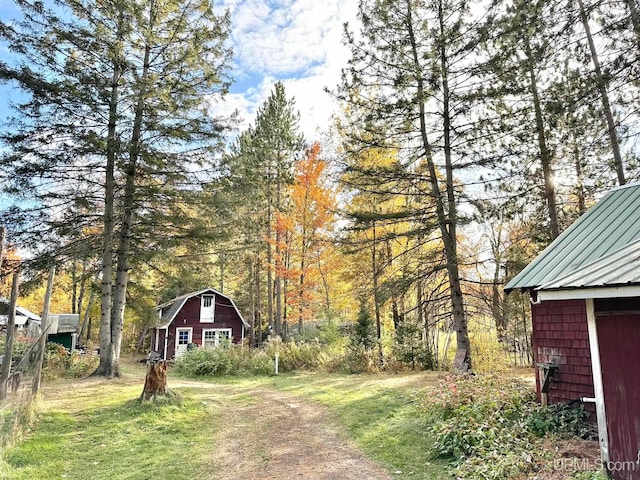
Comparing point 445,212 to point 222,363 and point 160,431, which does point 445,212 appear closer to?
point 160,431

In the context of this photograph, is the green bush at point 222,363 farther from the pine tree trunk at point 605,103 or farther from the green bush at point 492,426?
the pine tree trunk at point 605,103

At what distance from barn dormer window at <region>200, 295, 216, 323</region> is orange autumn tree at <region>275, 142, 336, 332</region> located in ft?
17.9

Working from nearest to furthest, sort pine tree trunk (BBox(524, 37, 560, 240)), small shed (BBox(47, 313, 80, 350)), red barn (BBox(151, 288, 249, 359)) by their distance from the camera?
pine tree trunk (BBox(524, 37, 560, 240)), small shed (BBox(47, 313, 80, 350)), red barn (BBox(151, 288, 249, 359))

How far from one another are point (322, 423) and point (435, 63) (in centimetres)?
956

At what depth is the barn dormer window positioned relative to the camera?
24.0 metres

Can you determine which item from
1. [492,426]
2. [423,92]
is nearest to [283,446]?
[492,426]

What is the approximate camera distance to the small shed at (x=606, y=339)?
388cm

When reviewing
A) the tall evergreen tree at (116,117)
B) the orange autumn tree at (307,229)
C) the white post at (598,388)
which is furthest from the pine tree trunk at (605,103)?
the orange autumn tree at (307,229)

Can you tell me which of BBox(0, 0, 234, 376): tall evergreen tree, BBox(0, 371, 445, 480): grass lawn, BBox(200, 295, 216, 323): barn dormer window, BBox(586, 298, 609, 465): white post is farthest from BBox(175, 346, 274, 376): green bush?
BBox(586, 298, 609, 465): white post

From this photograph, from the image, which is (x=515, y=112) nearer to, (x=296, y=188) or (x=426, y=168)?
(x=426, y=168)

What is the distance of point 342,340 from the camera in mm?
16312

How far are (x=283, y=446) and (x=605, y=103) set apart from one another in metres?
9.26

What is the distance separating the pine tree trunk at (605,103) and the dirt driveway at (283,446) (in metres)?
8.36

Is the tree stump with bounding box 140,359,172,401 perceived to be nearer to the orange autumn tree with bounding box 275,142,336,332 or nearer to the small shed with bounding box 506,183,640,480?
the small shed with bounding box 506,183,640,480
